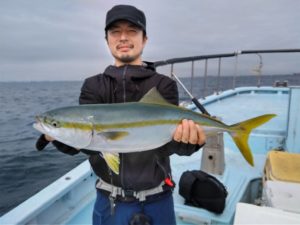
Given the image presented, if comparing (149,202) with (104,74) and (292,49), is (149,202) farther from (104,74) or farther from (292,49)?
(292,49)

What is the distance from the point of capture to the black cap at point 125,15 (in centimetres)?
242

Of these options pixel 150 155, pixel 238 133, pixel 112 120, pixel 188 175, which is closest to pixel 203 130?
pixel 238 133

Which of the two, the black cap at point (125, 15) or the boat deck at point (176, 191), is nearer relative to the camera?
the black cap at point (125, 15)

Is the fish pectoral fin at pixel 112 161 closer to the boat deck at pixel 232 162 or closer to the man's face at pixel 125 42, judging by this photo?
the man's face at pixel 125 42

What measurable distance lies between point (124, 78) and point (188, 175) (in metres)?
1.89

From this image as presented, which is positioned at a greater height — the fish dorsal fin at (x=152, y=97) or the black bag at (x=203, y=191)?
the fish dorsal fin at (x=152, y=97)

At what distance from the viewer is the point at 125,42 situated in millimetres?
2463

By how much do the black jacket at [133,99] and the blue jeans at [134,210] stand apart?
161 millimetres

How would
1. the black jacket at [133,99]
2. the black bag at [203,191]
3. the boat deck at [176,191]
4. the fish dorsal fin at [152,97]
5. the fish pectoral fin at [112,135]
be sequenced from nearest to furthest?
1. the fish pectoral fin at [112,135]
2. the fish dorsal fin at [152,97]
3. the black jacket at [133,99]
4. the boat deck at [176,191]
5. the black bag at [203,191]

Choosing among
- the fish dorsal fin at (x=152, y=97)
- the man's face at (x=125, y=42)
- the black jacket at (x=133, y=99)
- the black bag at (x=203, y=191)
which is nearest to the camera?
the fish dorsal fin at (x=152, y=97)

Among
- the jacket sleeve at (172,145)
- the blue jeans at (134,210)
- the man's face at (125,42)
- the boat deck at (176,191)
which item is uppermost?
the man's face at (125,42)

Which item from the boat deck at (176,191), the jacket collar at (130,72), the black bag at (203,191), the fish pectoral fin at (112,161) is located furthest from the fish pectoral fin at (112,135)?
the black bag at (203,191)

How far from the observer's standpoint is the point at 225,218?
11.4ft

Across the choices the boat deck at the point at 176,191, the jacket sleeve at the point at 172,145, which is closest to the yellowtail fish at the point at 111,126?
the jacket sleeve at the point at 172,145
